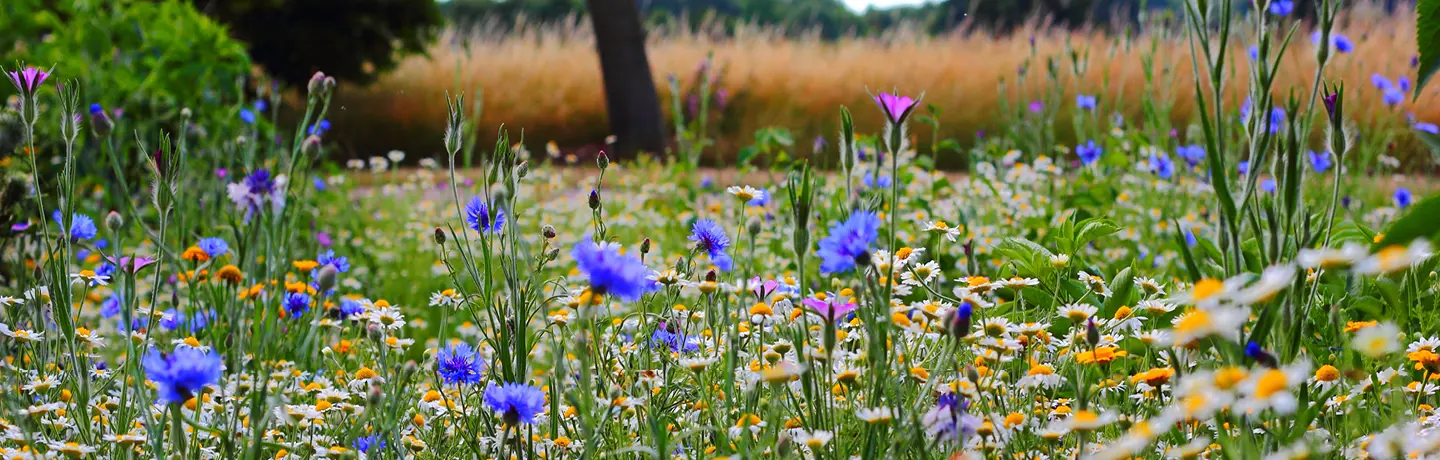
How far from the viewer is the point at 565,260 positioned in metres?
3.82

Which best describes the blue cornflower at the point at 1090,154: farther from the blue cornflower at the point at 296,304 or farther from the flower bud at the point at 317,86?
the flower bud at the point at 317,86

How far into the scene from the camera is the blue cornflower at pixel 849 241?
1.08 meters

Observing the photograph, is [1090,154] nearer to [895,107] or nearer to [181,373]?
[895,107]

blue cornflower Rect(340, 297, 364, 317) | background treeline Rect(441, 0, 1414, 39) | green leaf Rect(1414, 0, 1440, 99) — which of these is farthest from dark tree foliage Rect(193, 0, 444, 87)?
background treeline Rect(441, 0, 1414, 39)

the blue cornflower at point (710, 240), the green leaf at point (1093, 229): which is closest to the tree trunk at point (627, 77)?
the green leaf at point (1093, 229)

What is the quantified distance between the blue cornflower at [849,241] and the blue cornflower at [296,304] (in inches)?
40.5

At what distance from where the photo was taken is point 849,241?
1.11 metres

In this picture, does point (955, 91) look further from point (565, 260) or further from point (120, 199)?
point (120, 199)

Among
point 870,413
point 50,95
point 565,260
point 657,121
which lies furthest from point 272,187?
point 657,121

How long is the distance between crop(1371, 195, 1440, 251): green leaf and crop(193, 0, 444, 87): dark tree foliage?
10.1m

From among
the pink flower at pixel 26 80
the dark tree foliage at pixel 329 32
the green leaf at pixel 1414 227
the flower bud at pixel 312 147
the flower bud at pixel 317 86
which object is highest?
the dark tree foliage at pixel 329 32

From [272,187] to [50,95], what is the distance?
3288mm

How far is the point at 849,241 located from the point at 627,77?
7694 millimetres

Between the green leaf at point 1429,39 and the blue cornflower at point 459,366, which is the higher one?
the green leaf at point 1429,39
